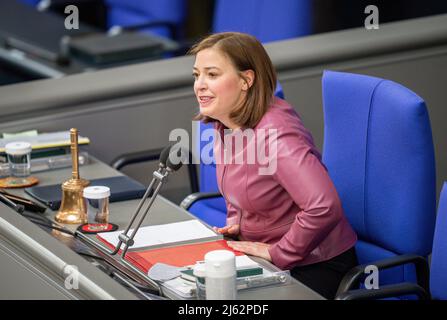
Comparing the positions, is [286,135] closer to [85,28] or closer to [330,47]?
[330,47]

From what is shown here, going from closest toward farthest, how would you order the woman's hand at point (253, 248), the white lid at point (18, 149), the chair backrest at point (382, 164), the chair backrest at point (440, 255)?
1. the chair backrest at point (440, 255)
2. the woman's hand at point (253, 248)
3. the chair backrest at point (382, 164)
4. the white lid at point (18, 149)

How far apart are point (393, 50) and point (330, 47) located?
0.93 ft

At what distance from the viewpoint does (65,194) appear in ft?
9.71

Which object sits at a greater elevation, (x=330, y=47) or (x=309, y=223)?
(x=330, y=47)

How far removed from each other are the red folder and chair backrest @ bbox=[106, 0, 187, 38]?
3.02 m

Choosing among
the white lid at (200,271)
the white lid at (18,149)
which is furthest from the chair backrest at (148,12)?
the white lid at (200,271)

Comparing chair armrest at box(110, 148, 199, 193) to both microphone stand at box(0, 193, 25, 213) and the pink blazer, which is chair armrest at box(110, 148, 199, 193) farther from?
the pink blazer

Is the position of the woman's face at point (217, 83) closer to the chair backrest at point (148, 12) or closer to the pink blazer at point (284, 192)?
the pink blazer at point (284, 192)

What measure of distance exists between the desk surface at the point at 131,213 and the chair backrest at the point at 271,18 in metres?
1.41

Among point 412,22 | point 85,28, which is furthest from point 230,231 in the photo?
point 85,28

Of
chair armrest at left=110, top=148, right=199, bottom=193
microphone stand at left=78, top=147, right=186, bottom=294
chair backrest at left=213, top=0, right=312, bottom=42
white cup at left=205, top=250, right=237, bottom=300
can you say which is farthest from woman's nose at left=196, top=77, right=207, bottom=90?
chair backrest at left=213, top=0, right=312, bottom=42

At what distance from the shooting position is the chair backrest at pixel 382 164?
9.30ft

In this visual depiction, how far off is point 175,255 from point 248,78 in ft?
1.66
